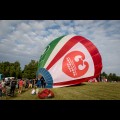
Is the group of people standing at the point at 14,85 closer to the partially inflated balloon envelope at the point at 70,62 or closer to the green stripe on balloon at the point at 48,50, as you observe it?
the partially inflated balloon envelope at the point at 70,62

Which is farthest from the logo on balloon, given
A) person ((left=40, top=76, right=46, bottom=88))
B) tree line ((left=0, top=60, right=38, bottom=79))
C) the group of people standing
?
tree line ((left=0, top=60, right=38, bottom=79))

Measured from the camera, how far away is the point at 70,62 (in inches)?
583

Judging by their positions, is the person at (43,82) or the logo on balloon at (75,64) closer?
the logo on balloon at (75,64)

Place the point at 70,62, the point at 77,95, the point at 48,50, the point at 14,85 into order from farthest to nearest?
the point at 48,50 < the point at 70,62 < the point at 14,85 < the point at 77,95

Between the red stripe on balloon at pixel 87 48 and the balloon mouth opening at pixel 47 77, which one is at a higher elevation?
the red stripe on balloon at pixel 87 48

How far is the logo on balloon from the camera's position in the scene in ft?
48.5

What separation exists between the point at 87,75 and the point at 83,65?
823 mm

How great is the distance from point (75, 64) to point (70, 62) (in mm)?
350

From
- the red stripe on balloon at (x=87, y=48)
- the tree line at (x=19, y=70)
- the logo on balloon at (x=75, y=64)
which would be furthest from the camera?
the tree line at (x=19, y=70)

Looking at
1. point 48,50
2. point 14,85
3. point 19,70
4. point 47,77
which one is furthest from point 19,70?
point 14,85

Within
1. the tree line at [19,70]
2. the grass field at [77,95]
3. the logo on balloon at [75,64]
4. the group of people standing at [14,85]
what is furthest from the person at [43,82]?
the tree line at [19,70]

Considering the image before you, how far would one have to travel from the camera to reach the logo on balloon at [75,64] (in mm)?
14781

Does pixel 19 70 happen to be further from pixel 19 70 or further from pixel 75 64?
pixel 75 64
